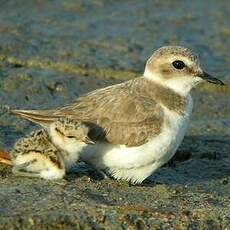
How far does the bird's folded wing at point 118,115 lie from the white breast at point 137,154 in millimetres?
56

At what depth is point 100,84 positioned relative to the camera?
33.4 feet

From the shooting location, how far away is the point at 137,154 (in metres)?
6.88

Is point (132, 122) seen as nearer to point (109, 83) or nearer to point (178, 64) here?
point (178, 64)

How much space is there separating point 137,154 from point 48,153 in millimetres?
756

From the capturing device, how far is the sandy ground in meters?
5.97

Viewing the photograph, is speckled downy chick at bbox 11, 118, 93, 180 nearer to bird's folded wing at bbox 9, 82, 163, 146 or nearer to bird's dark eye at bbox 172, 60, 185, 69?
bird's folded wing at bbox 9, 82, 163, 146

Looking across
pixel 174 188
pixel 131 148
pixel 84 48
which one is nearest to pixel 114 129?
pixel 131 148

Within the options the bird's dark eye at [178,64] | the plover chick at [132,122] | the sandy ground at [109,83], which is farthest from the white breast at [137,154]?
the bird's dark eye at [178,64]

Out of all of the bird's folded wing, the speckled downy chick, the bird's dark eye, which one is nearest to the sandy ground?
the speckled downy chick

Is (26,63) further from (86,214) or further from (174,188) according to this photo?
(86,214)

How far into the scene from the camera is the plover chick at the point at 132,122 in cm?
688

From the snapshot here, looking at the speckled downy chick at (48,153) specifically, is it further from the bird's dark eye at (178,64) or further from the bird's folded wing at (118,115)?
the bird's dark eye at (178,64)

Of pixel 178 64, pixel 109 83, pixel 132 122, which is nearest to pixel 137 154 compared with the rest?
pixel 132 122

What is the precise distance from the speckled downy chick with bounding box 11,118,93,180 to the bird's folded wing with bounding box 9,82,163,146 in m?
0.28
